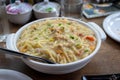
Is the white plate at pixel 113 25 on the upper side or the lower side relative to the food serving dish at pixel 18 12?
lower

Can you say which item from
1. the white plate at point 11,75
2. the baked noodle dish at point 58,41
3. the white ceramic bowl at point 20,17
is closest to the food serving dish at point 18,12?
the white ceramic bowl at point 20,17

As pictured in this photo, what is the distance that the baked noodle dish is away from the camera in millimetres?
682

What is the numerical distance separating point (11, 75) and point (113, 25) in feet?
1.75

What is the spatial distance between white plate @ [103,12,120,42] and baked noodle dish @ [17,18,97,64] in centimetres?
14

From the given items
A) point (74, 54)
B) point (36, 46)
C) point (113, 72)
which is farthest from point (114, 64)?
point (36, 46)

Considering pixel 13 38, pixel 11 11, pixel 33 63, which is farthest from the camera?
pixel 11 11

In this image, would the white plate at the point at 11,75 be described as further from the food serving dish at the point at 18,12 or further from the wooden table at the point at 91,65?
the food serving dish at the point at 18,12

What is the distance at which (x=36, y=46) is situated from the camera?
2.31 ft

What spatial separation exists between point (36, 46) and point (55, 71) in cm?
11

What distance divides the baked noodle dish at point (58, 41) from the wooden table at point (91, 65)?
79mm

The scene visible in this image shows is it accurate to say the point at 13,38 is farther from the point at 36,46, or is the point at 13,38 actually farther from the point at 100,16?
the point at 100,16

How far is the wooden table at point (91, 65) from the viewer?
0.72 meters

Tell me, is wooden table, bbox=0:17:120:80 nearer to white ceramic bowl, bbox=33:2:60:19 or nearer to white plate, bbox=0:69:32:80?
white plate, bbox=0:69:32:80

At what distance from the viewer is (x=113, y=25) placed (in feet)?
3.27
